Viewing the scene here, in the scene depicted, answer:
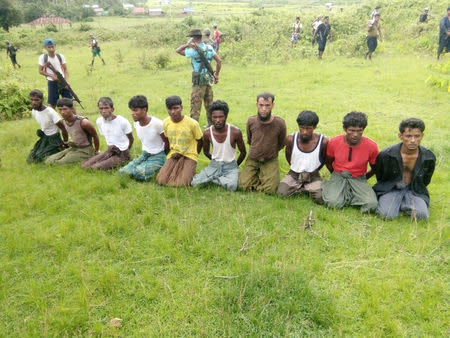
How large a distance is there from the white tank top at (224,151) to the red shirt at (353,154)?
1.42m

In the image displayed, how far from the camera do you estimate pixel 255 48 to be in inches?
652

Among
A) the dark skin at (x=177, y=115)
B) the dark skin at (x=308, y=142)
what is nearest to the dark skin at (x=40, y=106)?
the dark skin at (x=177, y=115)

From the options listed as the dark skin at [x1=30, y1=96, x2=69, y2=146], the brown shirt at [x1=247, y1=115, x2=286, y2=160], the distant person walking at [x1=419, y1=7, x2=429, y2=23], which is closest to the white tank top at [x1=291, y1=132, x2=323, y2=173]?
the brown shirt at [x1=247, y1=115, x2=286, y2=160]

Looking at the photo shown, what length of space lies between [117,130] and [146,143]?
59cm

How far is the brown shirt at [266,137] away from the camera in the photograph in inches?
183

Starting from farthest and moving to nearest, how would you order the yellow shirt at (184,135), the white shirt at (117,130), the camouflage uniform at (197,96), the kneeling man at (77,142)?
the camouflage uniform at (197,96), the kneeling man at (77,142), the white shirt at (117,130), the yellow shirt at (184,135)

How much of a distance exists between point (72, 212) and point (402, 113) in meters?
7.33

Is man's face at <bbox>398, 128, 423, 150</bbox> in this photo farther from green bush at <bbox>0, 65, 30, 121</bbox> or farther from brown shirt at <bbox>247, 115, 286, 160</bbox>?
green bush at <bbox>0, 65, 30, 121</bbox>

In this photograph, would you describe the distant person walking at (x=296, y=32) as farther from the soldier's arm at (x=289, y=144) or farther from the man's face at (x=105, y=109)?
the soldier's arm at (x=289, y=144)

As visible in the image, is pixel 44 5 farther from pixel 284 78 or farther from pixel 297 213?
pixel 297 213

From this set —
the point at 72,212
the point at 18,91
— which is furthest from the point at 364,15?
the point at 72,212

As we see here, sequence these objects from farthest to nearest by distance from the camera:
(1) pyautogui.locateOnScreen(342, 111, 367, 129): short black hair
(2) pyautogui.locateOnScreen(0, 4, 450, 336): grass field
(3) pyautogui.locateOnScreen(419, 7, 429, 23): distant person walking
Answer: (3) pyautogui.locateOnScreen(419, 7, 429, 23): distant person walking, (1) pyautogui.locateOnScreen(342, 111, 367, 129): short black hair, (2) pyautogui.locateOnScreen(0, 4, 450, 336): grass field

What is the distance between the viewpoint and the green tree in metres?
32.8

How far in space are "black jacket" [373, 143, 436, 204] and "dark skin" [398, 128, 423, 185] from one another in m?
0.05
